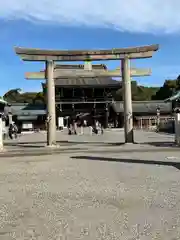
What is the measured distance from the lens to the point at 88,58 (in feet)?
69.5

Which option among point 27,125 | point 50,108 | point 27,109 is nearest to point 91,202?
point 50,108

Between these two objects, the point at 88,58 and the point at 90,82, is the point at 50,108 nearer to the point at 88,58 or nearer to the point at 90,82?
the point at 88,58

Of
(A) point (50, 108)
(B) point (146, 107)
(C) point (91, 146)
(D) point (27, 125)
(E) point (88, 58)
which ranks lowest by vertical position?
(C) point (91, 146)

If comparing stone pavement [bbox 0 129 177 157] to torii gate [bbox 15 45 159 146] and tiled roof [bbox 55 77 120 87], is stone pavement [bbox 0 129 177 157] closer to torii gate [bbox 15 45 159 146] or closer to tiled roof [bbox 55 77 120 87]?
torii gate [bbox 15 45 159 146]

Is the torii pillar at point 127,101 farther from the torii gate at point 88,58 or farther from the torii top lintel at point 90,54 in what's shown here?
the torii top lintel at point 90,54

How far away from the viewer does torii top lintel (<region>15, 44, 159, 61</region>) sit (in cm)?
2062

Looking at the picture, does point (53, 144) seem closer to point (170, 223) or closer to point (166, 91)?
point (170, 223)

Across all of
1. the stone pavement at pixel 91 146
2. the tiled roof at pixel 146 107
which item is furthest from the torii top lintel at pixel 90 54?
the tiled roof at pixel 146 107

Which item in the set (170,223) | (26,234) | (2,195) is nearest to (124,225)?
(170,223)

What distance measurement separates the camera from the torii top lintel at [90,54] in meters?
20.6

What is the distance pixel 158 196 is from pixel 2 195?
303cm

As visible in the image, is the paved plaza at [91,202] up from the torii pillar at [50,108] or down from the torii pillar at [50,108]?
down

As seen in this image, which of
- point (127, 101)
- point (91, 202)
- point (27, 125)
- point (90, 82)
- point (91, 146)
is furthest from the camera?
point (90, 82)

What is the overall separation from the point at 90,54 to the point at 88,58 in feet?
0.86
